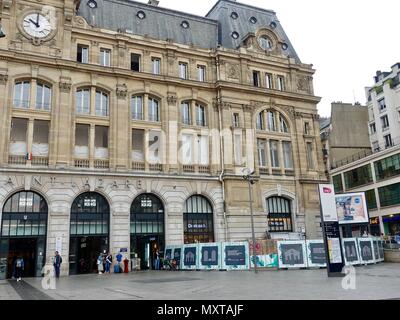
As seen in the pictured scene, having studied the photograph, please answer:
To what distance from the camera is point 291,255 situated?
28.4 metres

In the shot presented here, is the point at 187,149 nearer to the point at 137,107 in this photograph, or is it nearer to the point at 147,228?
the point at 137,107

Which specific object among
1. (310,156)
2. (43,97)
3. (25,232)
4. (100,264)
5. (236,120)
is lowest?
(100,264)

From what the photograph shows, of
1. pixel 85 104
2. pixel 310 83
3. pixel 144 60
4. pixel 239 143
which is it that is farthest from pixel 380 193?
pixel 85 104

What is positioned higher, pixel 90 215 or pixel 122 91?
pixel 122 91

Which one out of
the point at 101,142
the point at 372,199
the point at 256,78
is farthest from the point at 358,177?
the point at 101,142

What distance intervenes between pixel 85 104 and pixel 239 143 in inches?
577

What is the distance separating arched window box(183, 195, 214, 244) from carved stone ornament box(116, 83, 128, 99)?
11.0 meters

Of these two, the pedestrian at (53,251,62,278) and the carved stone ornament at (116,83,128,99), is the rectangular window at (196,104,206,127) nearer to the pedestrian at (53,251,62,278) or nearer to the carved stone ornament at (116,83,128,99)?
the carved stone ornament at (116,83,128,99)

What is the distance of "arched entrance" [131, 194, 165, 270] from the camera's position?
111 feet

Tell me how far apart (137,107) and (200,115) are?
6.36m

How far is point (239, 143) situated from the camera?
3869cm

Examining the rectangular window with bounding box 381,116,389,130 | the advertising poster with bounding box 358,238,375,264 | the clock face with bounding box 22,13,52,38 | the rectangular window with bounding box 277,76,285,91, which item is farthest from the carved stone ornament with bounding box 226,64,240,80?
the rectangular window with bounding box 381,116,389,130

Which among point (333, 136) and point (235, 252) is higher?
point (333, 136)
